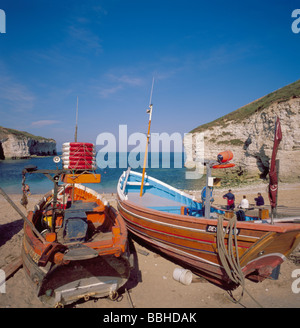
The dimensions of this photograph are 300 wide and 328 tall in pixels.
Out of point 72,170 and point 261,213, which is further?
point 261,213

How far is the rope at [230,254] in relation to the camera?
554cm

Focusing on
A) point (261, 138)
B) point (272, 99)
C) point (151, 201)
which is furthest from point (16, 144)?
point (151, 201)

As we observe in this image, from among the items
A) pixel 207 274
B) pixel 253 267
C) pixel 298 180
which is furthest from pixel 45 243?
pixel 298 180

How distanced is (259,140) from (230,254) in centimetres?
3472

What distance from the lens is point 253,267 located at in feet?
19.2

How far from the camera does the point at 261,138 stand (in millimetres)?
35344

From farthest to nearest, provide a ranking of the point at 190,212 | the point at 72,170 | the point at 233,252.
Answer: the point at 190,212, the point at 72,170, the point at 233,252

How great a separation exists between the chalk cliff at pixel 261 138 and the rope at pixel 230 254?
27.9 meters

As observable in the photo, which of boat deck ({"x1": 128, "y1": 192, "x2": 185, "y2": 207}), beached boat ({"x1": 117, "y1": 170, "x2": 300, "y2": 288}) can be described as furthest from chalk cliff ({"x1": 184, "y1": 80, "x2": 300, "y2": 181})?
beached boat ({"x1": 117, "y1": 170, "x2": 300, "y2": 288})

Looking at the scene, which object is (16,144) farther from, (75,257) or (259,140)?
(75,257)

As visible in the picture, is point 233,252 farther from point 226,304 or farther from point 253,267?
point 226,304

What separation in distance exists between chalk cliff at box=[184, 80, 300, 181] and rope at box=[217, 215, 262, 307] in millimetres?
27904

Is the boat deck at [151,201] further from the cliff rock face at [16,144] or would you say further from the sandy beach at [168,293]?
the cliff rock face at [16,144]
